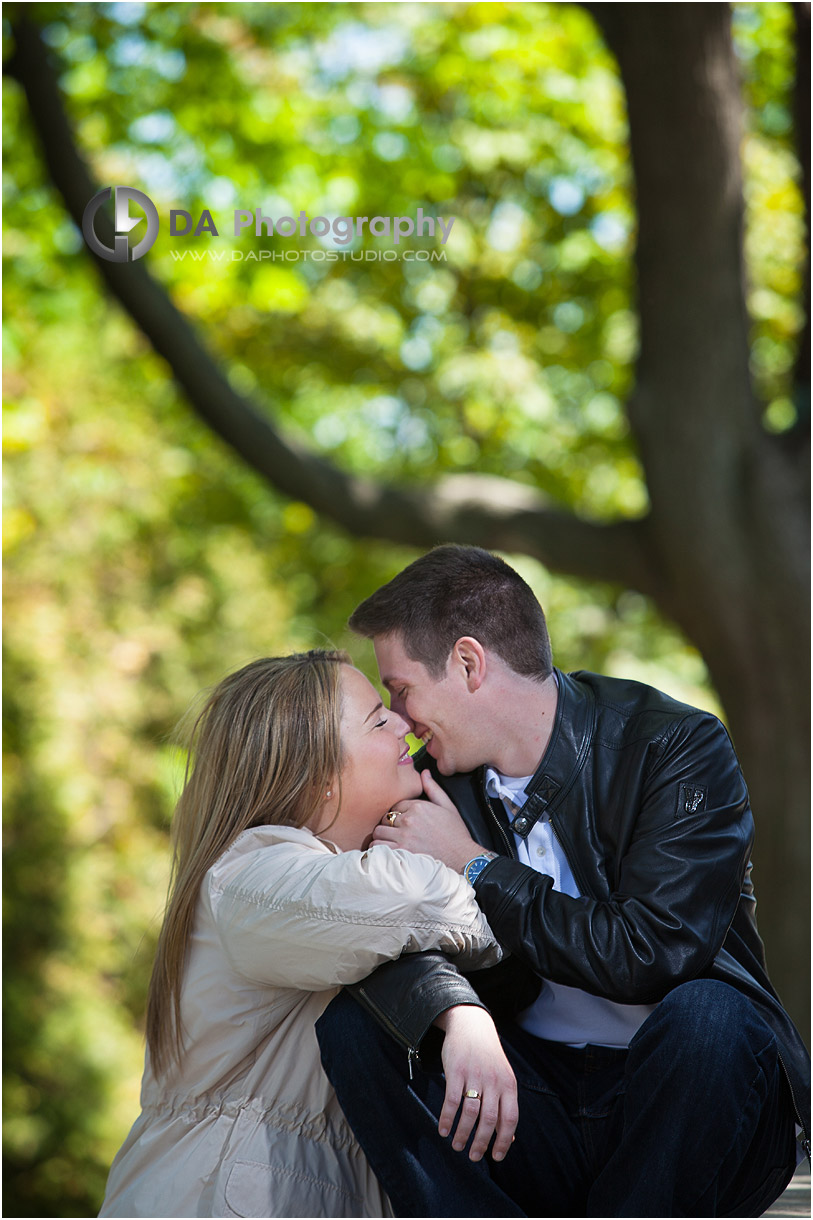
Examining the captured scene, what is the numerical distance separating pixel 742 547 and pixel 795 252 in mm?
5396

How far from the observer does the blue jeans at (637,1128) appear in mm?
2131

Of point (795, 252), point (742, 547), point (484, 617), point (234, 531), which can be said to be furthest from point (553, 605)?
point (484, 617)

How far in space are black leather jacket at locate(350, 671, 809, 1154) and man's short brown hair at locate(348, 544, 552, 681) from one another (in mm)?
148

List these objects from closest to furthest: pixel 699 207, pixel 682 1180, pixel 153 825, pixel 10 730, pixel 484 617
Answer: pixel 682 1180
pixel 484 617
pixel 699 207
pixel 10 730
pixel 153 825

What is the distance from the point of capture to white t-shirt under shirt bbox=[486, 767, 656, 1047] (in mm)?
2566

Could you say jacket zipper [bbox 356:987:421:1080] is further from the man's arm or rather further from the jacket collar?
the jacket collar

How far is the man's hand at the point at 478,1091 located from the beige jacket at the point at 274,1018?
0.21 metres

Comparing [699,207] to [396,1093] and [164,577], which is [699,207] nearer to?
[396,1093]

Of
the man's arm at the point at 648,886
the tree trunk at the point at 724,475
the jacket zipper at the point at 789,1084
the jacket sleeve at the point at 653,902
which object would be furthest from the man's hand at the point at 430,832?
the tree trunk at the point at 724,475

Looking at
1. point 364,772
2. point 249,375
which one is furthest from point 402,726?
point 249,375

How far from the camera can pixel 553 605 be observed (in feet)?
41.2

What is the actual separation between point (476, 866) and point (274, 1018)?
494 millimetres

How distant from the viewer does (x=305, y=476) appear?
19.5ft

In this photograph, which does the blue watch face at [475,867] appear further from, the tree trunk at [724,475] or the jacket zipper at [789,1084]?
the tree trunk at [724,475]
